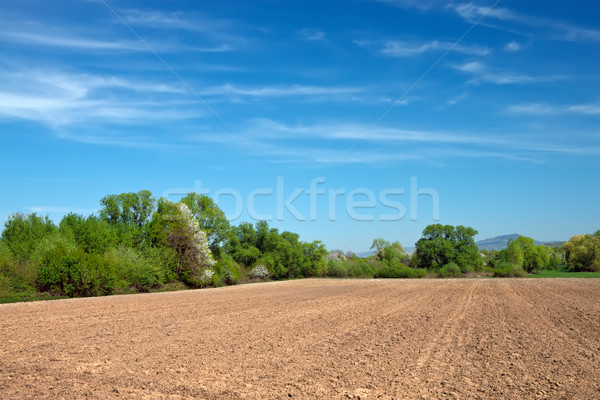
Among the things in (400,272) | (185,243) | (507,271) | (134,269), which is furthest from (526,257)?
(134,269)

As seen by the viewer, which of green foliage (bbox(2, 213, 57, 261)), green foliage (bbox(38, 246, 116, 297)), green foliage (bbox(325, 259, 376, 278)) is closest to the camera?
green foliage (bbox(38, 246, 116, 297))

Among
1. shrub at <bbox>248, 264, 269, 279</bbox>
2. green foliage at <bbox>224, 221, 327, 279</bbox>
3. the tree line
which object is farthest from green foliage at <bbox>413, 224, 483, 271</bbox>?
shrub at <bbox>248, 264, 269, 279</bbox>

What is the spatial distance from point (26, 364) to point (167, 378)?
3850 millimetres

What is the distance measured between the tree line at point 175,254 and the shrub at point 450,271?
178mm

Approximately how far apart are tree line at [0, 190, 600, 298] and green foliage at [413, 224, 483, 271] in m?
0.19

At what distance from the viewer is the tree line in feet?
108

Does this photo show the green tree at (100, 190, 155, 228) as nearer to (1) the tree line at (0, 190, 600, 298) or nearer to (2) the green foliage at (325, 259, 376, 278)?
(1) the tree line at (0, 190, 600, 298)

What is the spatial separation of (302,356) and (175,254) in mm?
38969

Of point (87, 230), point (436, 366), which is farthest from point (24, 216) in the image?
point (436, 366)

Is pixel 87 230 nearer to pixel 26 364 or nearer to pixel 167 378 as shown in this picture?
pixel 26 364

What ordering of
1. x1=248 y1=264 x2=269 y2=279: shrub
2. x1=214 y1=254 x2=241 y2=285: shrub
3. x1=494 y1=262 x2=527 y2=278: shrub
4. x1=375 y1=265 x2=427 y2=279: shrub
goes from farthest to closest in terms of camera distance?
x1=375 y1=265 x2=427 y2=279: shrub, x1=494 y1=262 x2=527 y2=278: shrub, x1=248 y1=264 x2=269 y2=279: shrub, x1=214 y1=254 x2=241 y2=285: shrub

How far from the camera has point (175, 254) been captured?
4788cm

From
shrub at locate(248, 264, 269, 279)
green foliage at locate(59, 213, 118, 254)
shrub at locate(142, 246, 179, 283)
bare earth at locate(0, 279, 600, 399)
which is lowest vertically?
bare earth at locate(0, 279, 600, 399)

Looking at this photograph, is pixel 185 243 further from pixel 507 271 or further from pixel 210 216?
pixel 507 271
